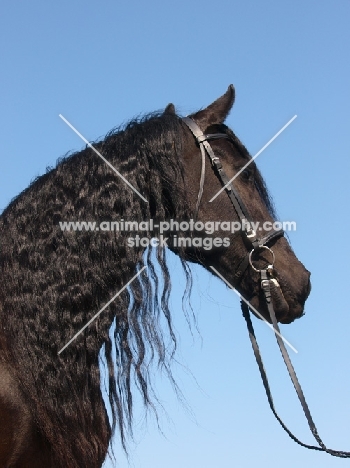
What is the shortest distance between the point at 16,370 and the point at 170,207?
1.51m

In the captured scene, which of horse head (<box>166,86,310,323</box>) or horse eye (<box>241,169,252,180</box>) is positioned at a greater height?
horse eye (<box>241,169,252,180</box>)

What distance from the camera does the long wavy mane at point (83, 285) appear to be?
391 centimetres

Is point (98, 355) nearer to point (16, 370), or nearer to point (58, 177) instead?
point (16, 370)

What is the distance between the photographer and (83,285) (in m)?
4.12

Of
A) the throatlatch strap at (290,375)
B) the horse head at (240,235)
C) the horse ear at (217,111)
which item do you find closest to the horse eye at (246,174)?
the horse head at (240,235)

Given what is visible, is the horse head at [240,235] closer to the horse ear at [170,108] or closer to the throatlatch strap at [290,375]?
the throatlatch strap at [290,375]

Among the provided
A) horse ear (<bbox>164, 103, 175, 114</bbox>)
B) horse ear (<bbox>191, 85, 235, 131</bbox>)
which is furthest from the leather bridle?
horse ear (<bbox>164, 103, 175, 114</bbox>)

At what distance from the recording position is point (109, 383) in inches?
163

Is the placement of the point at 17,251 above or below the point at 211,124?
below

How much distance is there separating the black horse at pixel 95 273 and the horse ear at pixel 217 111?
0.37 ft

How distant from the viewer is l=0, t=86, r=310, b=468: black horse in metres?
3.86

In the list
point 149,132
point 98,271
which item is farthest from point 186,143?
point 98,271

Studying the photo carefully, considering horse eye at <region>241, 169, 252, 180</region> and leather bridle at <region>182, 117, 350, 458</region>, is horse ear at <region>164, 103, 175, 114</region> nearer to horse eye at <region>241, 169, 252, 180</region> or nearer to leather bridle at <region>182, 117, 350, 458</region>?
leather bridle at <region>182, 117, 350, 458</region>

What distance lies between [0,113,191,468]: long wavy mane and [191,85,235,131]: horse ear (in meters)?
0.41
